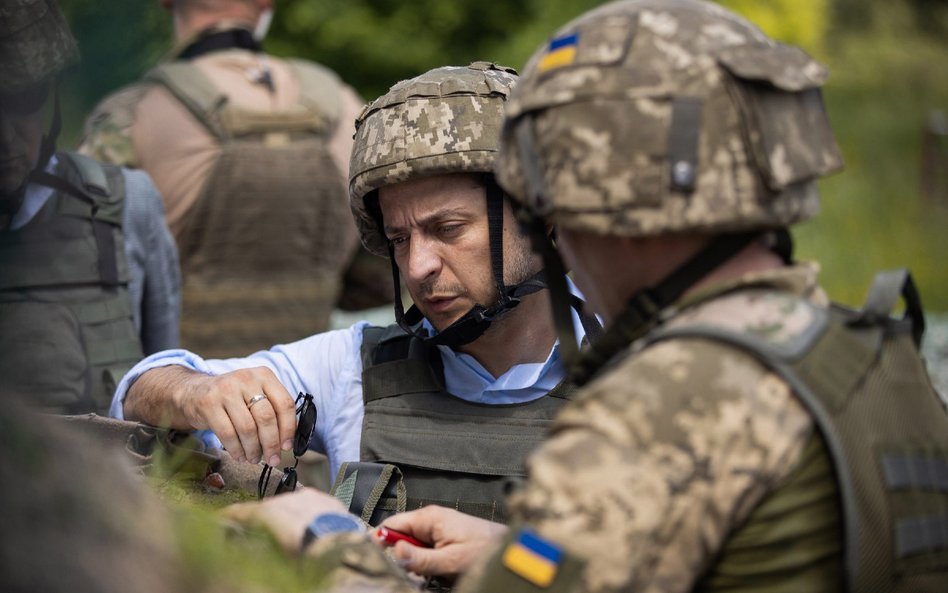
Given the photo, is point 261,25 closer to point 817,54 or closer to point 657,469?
point 657,469

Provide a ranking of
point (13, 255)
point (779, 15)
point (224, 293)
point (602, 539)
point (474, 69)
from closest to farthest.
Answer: point (602, 539), point (474, 69), point (13, 255), point (224, 293), point (779, 15)

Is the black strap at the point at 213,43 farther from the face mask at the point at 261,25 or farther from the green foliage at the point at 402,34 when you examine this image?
the green foliage at the point at 402,34

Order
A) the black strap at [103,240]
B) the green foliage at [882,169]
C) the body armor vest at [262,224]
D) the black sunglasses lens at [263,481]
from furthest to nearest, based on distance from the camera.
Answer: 1. the green foliage at [882,169]
2. the body armor vest at [262,224]
3. the black strap at [103,240]
4. the black sunglasses lens at [263,481]

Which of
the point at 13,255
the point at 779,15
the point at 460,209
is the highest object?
the point at 460,209

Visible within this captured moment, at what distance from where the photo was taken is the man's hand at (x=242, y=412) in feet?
10.00

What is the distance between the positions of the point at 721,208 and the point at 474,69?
1781mm

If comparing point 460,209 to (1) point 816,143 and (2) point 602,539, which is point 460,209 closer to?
(1) point 816,143

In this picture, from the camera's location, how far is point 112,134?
19.4ft

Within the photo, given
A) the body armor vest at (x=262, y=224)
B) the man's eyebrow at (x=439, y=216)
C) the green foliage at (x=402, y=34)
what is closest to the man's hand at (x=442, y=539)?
the man's eyebrow at (x=439, y=216)

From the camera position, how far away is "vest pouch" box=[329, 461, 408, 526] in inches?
125

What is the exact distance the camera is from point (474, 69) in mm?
3691

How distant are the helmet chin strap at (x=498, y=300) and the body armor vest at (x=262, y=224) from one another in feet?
10.4

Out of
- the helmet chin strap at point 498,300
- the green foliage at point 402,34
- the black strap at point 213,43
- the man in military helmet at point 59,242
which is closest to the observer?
the helmet chin strap at point 498,300

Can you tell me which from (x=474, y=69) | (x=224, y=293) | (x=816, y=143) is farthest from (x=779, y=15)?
(x=816, y=143)
